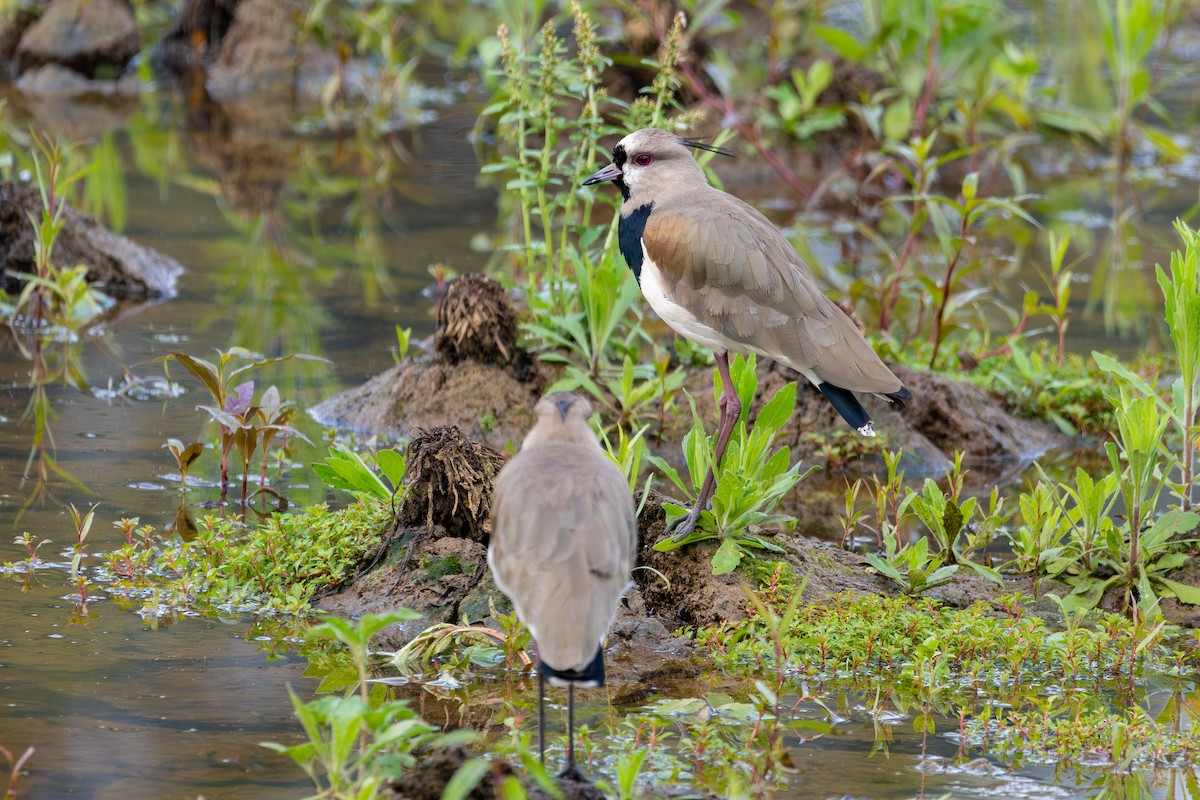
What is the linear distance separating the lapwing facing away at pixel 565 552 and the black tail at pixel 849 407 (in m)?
1.31

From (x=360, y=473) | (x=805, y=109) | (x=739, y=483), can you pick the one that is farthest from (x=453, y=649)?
(x=805, y=109)

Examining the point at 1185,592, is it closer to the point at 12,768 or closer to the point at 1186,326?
the point at 1186,326

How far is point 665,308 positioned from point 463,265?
4.34m

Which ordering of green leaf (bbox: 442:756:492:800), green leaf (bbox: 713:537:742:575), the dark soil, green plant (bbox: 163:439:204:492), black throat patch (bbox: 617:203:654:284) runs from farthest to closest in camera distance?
1. the dark soil
2. green plant (bbox: 163:439:204:492)
3. black throat patch (bbox: 617:203:654:284)
4. green leaf (bbox: 713:537:742:575)
5. green leaf (bbox: 442:756:492:800)

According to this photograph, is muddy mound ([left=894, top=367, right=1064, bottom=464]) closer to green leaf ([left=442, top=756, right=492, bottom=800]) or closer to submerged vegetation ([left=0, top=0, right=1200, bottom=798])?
submerged vegetation ([left=0, top=0, right=1200, bottom=798])

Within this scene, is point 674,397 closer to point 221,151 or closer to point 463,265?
point 463,265

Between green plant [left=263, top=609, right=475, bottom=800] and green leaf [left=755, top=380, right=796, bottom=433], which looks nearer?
green plant [left=263, top=609, right=475, bottom=800]

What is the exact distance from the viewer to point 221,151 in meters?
12.4

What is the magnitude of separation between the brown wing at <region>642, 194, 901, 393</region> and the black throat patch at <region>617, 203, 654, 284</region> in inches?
7.2

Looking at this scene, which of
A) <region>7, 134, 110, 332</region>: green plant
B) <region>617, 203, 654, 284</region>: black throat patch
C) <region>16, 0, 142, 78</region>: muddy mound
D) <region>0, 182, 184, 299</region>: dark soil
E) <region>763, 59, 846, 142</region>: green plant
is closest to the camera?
<region>617, 203, 654, 284</region>: black throat patch

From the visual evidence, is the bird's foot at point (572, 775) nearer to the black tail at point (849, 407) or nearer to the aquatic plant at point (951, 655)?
the aquatic plant at point (951, 655)

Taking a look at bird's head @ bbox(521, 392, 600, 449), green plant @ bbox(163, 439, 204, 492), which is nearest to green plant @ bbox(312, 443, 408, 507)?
green plant @ bbox(163, 439, 204, 492)

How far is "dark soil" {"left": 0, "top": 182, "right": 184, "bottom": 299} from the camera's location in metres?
8.34

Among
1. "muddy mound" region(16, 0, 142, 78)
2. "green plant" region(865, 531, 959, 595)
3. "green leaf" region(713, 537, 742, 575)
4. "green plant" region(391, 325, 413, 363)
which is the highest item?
"muddy mound" region(16, 0, 142, 78)
